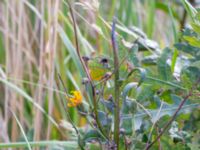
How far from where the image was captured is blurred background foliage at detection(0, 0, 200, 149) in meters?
0.88

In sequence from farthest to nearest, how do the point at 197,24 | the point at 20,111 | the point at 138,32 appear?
the point at 20,111 → the point at 138,32 → the point at 197,24

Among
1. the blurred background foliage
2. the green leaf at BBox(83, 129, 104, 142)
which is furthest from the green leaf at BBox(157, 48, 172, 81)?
the green leaf at BBox(83, 129, 104, 142)

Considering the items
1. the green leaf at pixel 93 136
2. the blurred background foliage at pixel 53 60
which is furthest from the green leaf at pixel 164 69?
the green leaf at pixel 93 136

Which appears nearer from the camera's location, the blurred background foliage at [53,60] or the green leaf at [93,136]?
the green leaf at [93,136]

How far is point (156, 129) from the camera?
2.57 feet

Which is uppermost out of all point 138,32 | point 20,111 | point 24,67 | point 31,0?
point 31,0

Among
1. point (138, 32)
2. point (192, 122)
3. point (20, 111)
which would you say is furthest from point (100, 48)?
point (192, 122)

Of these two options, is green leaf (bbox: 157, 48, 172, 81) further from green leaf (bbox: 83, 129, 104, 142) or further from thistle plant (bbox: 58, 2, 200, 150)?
green leaf (bbox: 83, 129, 104, 142)

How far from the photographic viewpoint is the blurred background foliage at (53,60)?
883mm

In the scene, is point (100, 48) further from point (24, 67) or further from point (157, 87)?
point (157, 87)

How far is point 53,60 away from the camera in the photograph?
3.89 ft

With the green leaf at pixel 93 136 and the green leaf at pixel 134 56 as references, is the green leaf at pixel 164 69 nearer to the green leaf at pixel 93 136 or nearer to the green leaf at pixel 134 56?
the green leaf at pixel 134 56

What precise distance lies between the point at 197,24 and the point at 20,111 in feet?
2.53

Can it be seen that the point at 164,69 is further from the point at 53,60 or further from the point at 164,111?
the point at 53,60
